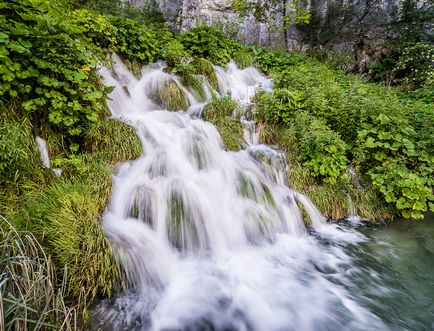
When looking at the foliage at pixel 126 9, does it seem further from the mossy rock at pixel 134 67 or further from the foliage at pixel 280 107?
the foliage at pixel 280 107

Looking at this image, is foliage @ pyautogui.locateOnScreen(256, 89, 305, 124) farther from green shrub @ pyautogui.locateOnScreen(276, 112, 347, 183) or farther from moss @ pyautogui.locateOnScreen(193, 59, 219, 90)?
moss @ pyautogui.locateOnScreen(193, 59, 219, 90)

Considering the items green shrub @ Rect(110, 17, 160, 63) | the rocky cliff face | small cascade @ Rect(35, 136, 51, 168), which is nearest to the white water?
small cascade @ Rect(35, 136, 51, 168)

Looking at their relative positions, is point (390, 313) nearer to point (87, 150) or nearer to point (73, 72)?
point (87, 150)

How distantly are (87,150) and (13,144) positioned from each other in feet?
3.92

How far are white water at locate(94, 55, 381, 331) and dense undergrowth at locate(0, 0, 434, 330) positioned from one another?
0.31 meters

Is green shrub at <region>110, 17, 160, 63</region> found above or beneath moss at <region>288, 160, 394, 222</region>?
above

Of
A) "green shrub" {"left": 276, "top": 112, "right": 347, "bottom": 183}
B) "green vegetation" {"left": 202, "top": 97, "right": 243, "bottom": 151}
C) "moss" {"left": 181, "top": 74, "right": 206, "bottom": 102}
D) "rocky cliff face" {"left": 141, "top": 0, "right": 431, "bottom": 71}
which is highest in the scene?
"rocky cliff face" {"left": 141, "top": 0, "right": 431, "bottom": 71}

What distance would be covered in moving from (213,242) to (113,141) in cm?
227

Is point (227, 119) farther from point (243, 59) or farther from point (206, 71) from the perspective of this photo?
point (243, 59)

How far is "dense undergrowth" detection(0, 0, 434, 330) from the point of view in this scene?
248 centimetres

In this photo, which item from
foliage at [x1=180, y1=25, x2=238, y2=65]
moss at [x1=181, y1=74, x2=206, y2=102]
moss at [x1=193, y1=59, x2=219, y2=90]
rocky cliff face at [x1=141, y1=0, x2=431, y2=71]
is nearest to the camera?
moss at [x1=181, y1=74, x2=206, y2=102]

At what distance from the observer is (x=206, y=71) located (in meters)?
7.38

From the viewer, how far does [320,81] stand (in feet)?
23.8

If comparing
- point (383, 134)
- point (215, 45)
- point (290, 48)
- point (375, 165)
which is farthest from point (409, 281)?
point (290, 48)
